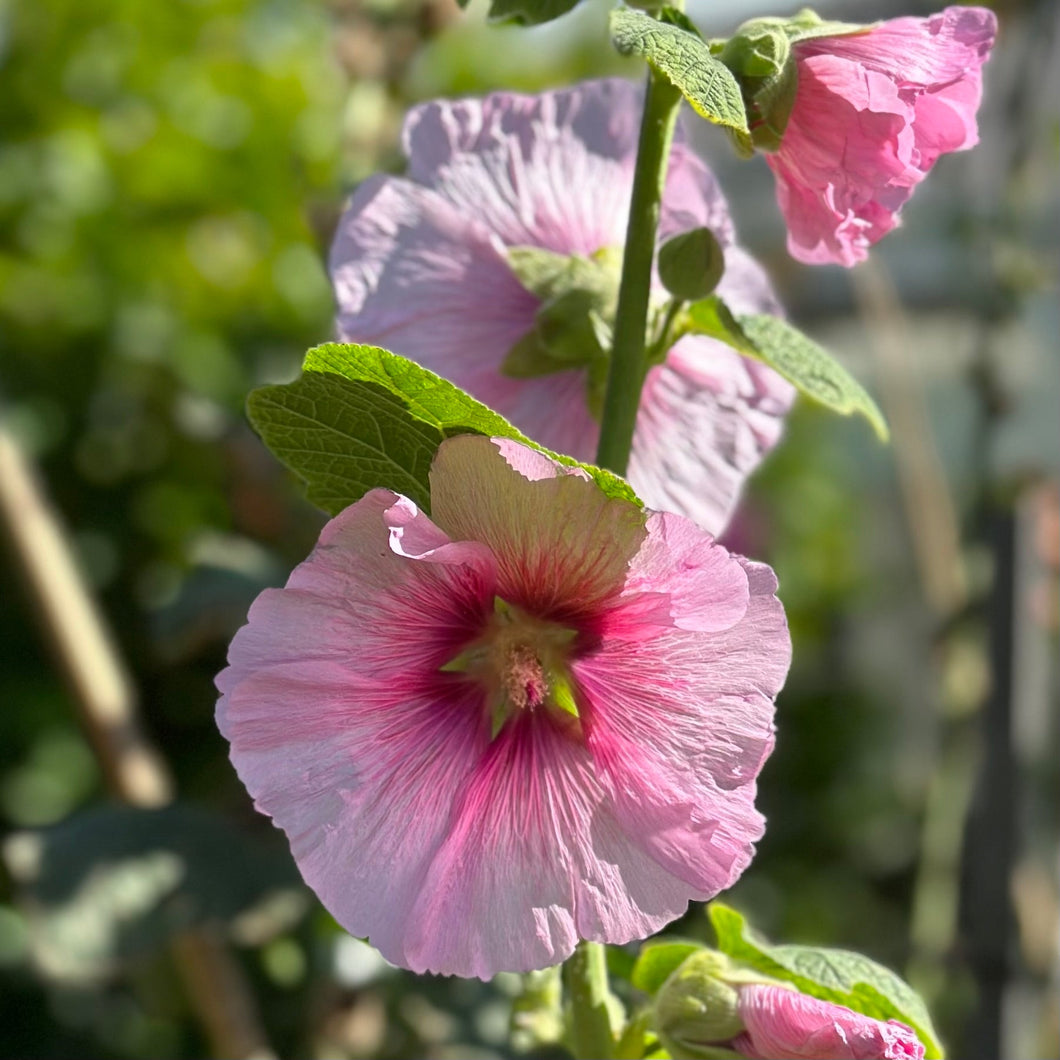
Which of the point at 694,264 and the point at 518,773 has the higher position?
the point at 694,264

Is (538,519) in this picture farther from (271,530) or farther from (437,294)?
(271,530)

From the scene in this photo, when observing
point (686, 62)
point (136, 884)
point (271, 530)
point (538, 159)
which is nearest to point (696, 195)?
point (538, 159)

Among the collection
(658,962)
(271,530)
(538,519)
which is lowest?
(271,530)

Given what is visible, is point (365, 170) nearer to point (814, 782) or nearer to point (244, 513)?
point (244, 513)

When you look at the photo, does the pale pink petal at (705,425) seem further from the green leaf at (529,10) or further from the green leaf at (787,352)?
the green leaf at (529,10)

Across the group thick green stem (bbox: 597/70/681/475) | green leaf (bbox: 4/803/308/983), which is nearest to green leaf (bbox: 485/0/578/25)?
thick green stem (bbox: 597/70/681/475)

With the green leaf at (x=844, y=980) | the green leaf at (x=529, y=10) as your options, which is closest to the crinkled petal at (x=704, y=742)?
the green leaf at (x=844, y=980)

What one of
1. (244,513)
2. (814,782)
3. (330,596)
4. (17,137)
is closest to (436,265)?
(330,596)
